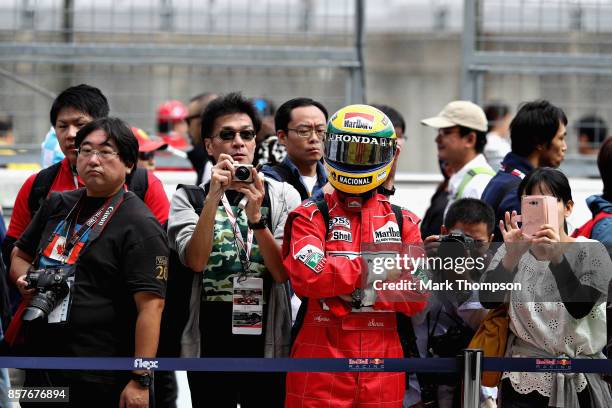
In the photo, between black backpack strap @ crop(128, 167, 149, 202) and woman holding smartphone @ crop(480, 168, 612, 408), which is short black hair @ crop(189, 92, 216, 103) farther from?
woman holding smartphone @ crop(480, 168, 612, 408)

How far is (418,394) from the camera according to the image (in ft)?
17.2

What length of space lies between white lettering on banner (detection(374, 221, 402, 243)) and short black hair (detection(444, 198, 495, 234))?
31.5 inches

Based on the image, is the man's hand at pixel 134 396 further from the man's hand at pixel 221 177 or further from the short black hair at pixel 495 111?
the short black hair at pixel 495 111

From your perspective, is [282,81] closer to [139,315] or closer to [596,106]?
[596,106]

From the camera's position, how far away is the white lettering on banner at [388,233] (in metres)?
4.75

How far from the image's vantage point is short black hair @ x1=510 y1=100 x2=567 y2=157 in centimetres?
614

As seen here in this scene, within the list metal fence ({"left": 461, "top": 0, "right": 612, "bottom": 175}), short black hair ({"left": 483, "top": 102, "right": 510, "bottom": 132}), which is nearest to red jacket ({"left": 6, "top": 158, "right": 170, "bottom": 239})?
metal fence ({"left": 461, "top": 0, "right": 612, "bottom": 175})

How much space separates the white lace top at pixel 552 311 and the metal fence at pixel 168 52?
3743mm

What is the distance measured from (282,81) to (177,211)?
363 centimetres

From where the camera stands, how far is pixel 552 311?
4863 millimetres

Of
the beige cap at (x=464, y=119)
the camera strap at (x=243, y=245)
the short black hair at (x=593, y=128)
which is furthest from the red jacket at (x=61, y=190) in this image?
the short black hair at (x=593, y=128)

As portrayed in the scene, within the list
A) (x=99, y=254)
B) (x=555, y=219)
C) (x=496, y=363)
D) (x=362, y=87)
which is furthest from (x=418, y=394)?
(x=362, y=87)

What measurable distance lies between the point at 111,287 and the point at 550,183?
6.47ft

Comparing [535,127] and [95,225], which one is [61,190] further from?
[535,127]
